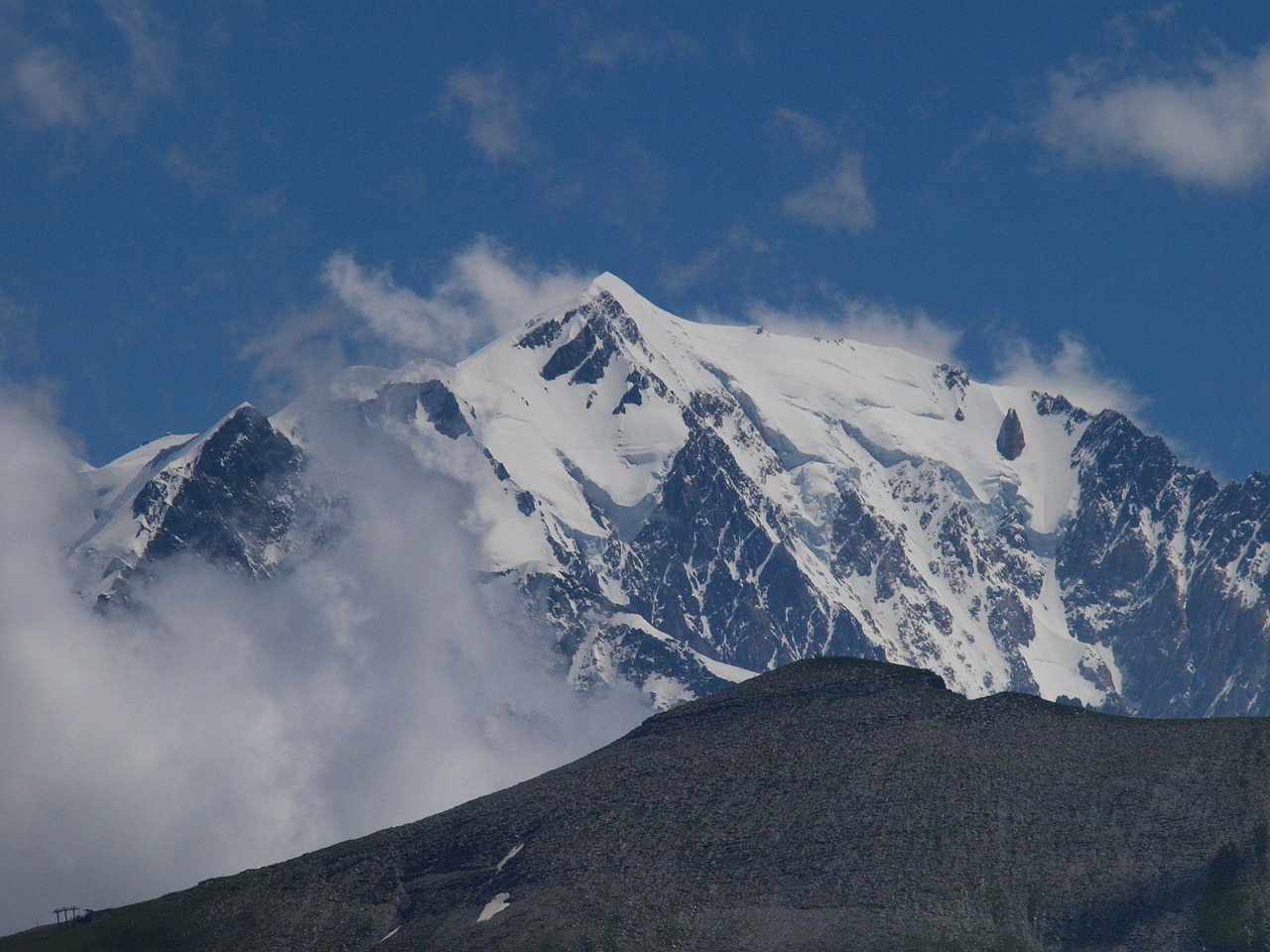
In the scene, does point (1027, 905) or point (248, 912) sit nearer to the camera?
point (1027, 905)

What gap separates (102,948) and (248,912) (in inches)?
529

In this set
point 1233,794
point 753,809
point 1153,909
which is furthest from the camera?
point 753,809

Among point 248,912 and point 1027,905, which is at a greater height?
point 248,912

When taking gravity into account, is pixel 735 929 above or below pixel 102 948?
below

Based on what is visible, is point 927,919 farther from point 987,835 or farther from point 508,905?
point 508,905

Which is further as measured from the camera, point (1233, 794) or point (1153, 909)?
point (1233, 794)

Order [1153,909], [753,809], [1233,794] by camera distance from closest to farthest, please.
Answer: [1153,909], [1233,794], [753,809]

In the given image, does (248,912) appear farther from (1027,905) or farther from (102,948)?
(1027,905)

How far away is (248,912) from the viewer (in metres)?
197

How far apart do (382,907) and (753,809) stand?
32935 millimetres

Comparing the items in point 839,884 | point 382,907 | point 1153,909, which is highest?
point 382,907

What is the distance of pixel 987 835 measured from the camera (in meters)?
188

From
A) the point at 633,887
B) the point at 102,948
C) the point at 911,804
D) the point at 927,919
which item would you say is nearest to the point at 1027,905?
the point at 927,919

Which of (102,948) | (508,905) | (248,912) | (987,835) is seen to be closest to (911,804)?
(987,835)
